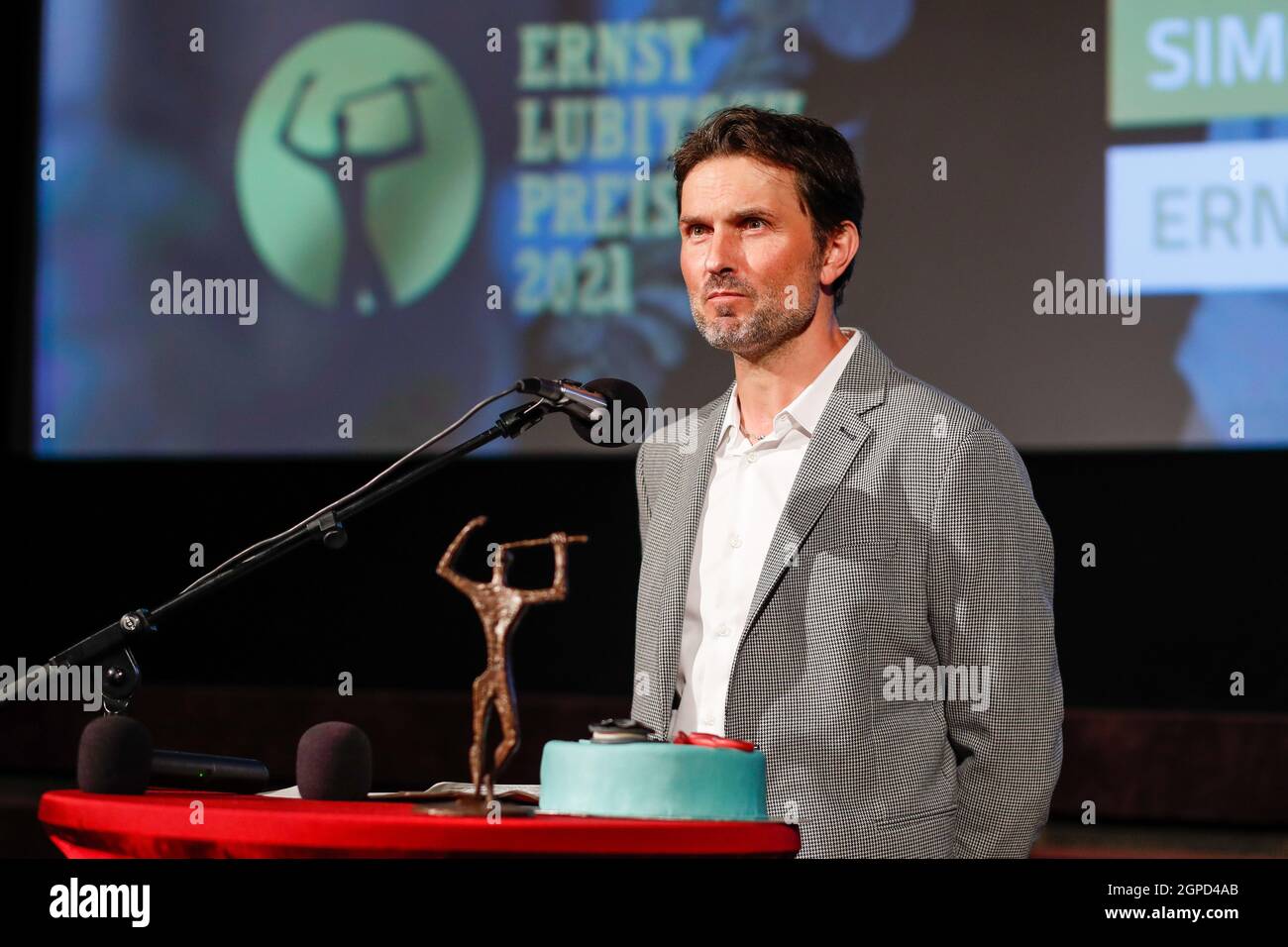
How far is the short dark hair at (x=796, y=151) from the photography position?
2.28 metres

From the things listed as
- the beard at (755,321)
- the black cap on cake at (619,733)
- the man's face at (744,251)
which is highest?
the man's face at (744,251)

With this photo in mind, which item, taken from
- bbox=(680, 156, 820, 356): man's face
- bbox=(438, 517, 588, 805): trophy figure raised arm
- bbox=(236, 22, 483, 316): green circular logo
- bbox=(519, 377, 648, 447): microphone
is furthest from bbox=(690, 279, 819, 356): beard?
bbox=(236, 22, 483, 316): green circular logo

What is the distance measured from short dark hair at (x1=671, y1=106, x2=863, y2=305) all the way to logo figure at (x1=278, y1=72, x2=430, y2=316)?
111 inches

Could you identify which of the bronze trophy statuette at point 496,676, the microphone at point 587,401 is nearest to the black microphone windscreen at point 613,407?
the microphone at point 587,401

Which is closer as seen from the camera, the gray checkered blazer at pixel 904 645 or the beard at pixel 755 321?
the gray checkered blazer at pixel 904 645

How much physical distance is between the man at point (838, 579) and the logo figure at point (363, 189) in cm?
281

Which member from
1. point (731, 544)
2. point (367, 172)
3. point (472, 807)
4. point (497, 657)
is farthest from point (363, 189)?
point (472, 807)

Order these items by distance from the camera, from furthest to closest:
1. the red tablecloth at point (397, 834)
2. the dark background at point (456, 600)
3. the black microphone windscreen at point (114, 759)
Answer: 1. the dark background at point (456, 600)
2. the black microphone windscreen at point (114, 759)
3. the red tablecloth at point (397, 834)

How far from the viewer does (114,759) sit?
1650 millimetres

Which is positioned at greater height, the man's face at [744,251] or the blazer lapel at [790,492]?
the man's face at [744,251]

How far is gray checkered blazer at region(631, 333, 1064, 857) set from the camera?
2113mm

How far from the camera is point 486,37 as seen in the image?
4.95 metres

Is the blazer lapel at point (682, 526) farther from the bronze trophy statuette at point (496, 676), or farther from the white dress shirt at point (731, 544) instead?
the bronze trophy statuette at point (496, 676)
